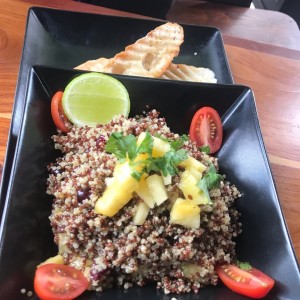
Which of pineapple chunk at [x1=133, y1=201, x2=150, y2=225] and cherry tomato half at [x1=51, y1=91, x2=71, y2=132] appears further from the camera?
cherry tomato half at [x1=51, y1=91, x2=71, y2=132]

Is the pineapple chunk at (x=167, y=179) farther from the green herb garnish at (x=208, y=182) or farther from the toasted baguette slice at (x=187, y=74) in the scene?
the toasted baguette slice at (x=187, y=74)

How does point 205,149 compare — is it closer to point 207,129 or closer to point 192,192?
point 207,129

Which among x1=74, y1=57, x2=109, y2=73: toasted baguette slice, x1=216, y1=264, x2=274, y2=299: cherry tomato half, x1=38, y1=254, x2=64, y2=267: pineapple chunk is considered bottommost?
x1=38, y1=254, x2=64, y2=267: pineapple chunk

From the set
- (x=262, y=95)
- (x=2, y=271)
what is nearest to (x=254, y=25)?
(x=262, y=95)

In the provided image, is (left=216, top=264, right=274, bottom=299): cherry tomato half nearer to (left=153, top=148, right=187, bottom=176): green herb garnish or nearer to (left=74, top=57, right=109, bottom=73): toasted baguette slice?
(left=153, top=148, right=187, bottom=176): green herb garnish

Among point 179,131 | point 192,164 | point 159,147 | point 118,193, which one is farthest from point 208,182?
point 179,131

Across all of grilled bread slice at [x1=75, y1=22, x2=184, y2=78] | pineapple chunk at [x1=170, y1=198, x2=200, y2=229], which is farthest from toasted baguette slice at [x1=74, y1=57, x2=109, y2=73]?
pineapple chunk at [x1=170, y1=198, x2=200, y2=229]
